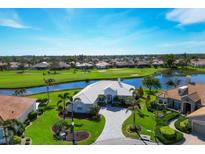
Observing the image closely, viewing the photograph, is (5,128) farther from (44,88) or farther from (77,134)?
(44,88)

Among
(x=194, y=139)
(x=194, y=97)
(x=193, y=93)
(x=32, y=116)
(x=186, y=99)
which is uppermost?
(x=193, y=93)

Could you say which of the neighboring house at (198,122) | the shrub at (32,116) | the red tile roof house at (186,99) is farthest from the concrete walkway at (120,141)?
the shrub at (32,116)

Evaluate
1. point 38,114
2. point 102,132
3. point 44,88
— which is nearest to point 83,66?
point 44,88

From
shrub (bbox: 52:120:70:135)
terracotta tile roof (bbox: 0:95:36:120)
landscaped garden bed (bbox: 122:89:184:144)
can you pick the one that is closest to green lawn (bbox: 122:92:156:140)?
landscaped garden bed (bbox: 122:89:184:144)

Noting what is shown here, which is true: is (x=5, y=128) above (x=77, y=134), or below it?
above

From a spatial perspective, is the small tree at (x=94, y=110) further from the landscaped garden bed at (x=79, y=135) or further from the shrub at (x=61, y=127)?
the shrub at (x=61, y=127)

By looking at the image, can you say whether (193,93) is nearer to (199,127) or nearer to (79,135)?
(199,127)

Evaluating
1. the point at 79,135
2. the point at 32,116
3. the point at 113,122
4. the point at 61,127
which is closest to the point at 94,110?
the point at 113,122
